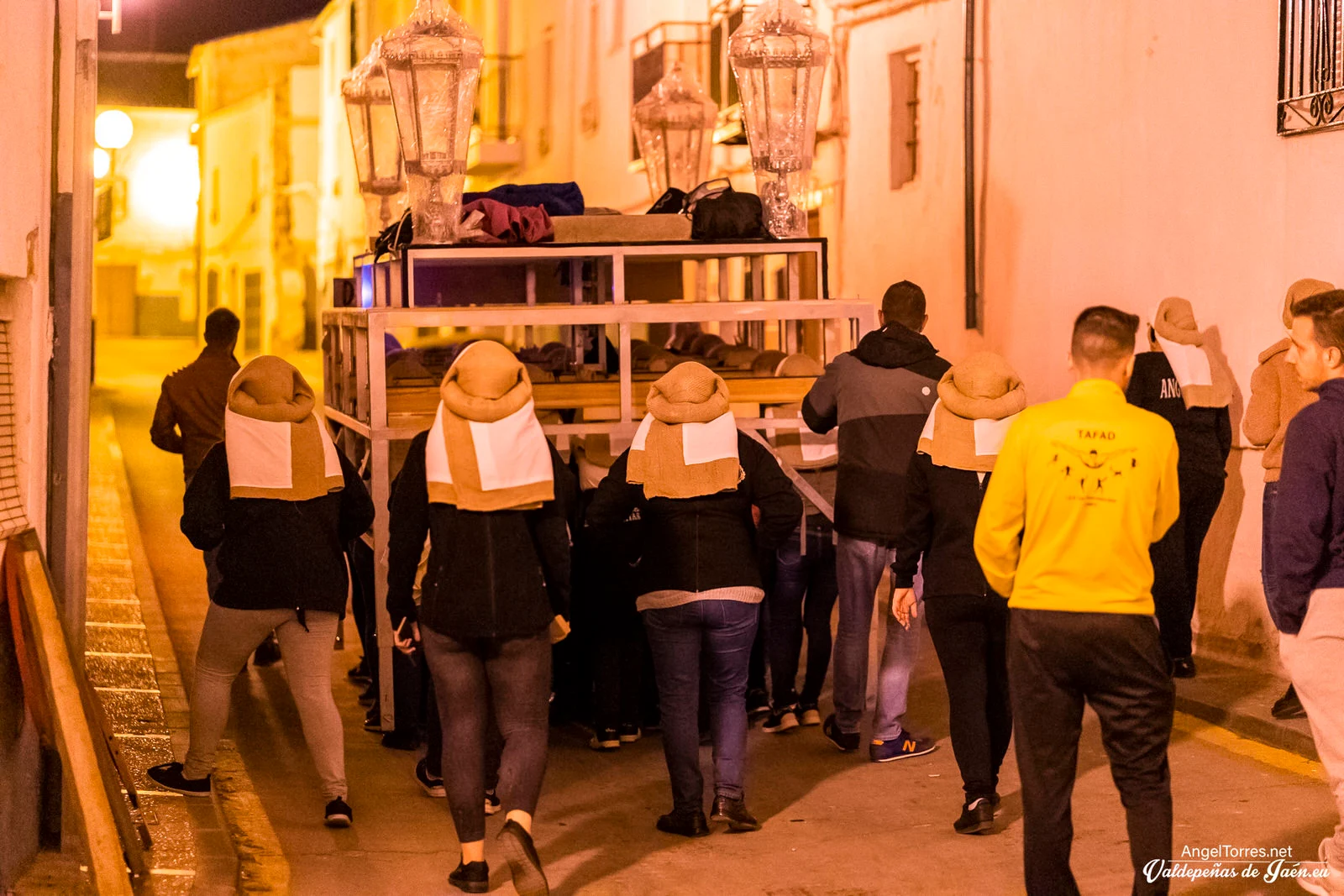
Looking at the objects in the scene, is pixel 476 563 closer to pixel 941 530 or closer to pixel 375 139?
pixel 941 530

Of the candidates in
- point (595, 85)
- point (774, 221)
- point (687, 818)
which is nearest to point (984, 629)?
point (687, 818)

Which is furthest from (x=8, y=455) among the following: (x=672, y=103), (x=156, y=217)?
(x=156, y=217)

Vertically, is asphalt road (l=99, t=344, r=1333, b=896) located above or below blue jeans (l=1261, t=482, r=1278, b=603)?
below

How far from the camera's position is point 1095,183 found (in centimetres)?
1097

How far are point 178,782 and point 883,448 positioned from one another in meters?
3.20

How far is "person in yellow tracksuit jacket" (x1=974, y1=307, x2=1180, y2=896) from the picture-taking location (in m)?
4.82

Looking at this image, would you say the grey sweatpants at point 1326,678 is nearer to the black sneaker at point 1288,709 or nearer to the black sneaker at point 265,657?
the black sneaker at point 1288,709

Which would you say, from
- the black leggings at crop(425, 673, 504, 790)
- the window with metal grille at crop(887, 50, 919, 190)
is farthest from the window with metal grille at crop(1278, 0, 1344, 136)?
the window with metal grille at crop(887, 50, 919, 190)

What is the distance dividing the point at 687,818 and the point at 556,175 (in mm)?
19482

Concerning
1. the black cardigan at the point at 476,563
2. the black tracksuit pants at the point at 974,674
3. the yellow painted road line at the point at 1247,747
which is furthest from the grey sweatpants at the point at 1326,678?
the black cardigan at the point at 476,563

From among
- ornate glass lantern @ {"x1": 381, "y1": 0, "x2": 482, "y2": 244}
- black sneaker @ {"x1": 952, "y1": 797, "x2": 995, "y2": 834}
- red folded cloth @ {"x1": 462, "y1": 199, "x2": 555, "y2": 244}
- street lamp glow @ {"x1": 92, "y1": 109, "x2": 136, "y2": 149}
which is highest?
street lamp glow @ {"x1": 92, "y1": 109, "x2": 136, "y2": 149}

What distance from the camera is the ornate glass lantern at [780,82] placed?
9477 mm

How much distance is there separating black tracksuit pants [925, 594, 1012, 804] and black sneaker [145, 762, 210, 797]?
289 centimetres

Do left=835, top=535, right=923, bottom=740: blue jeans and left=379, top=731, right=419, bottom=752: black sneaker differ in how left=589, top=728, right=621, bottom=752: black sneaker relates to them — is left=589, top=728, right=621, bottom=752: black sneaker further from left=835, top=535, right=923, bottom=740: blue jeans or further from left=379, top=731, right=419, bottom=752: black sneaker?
left=835, top=535, right=923, bottom=740: blue jeans
